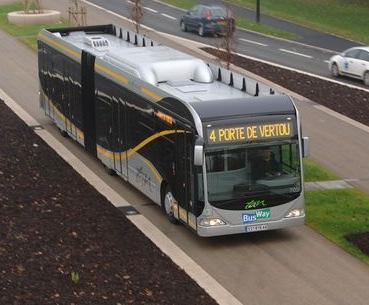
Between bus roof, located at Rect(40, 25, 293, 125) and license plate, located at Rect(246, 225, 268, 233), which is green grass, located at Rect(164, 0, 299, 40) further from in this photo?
license plate, located at Rect(246, 225, 268, 233)

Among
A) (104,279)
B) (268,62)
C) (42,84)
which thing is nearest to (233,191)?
(104,279)

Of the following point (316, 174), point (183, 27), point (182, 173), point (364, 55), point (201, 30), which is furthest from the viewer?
point (183, 27)

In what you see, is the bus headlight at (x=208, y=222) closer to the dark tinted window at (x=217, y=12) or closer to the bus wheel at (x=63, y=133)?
the bus wheel at (x=63, y=133)

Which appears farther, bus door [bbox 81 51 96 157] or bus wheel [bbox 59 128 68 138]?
bus wheel [bbox 59 128 68 138]

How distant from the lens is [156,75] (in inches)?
830

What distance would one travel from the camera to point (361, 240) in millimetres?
18344

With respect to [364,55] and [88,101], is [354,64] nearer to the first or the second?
[364,55]

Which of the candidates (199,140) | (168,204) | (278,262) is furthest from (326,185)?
(199,140)

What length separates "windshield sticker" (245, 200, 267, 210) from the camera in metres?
17.7

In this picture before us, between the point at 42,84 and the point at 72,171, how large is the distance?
22.8ft

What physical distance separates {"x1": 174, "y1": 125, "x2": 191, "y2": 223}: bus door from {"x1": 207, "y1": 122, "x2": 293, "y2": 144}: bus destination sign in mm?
591

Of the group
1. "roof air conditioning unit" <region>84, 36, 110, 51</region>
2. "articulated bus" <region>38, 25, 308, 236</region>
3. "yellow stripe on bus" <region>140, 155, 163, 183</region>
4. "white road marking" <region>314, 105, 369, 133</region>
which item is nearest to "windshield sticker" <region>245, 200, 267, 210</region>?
"articulated bus" <region>38, 25, 308, 236</region>

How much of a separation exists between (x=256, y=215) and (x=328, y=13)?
44280mm

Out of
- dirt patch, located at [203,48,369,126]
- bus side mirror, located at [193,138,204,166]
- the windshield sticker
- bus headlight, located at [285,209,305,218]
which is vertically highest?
bus side mirror, located at [193,138,204,166]
